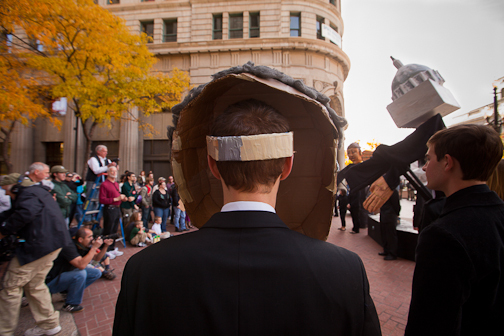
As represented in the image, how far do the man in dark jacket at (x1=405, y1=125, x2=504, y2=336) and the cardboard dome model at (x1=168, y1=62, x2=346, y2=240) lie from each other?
69 centimetres

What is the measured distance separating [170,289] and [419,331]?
1.41 metres

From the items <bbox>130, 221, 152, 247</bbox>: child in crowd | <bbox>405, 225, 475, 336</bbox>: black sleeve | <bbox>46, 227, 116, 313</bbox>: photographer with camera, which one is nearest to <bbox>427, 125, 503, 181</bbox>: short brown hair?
<bbox>405, 225, 475, 336</bbox>: black sleeve

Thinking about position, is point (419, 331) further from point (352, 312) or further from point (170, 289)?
point (170, 289)

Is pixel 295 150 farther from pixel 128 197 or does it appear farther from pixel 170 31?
Answer: pixel 170 31

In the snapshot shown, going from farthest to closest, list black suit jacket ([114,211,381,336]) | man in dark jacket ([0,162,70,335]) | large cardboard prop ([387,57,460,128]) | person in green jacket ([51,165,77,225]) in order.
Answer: person in green jacket ([51,165,77,225]), man in dark jacket ([0,162,70,335]), large cardboard prop ([387,57,460,128]), black suit jacket ([114,211,381,336])

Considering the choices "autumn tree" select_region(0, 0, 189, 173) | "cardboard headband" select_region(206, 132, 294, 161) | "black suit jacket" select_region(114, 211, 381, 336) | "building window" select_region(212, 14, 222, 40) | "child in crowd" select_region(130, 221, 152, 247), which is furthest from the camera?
"building window" select_region(212, 14, 222, 40)

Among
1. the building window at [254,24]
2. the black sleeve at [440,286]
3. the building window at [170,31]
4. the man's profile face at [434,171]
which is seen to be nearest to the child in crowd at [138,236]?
the black sleeve at [440,286]

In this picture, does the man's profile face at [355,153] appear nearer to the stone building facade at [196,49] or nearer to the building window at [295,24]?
the stone building facade at [196,49]

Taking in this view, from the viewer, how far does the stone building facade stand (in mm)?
19703

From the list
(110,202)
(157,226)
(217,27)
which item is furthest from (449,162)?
(217,27)

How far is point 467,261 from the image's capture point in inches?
52.5

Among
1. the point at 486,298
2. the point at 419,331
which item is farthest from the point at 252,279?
the point at 486,298

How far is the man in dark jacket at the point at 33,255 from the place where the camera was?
3.17m

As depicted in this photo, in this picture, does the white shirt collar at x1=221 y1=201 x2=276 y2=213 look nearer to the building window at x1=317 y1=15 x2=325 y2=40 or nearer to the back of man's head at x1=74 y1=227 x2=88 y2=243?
the back of man's head at x1=74 y1=227 x2=88 y2=243
